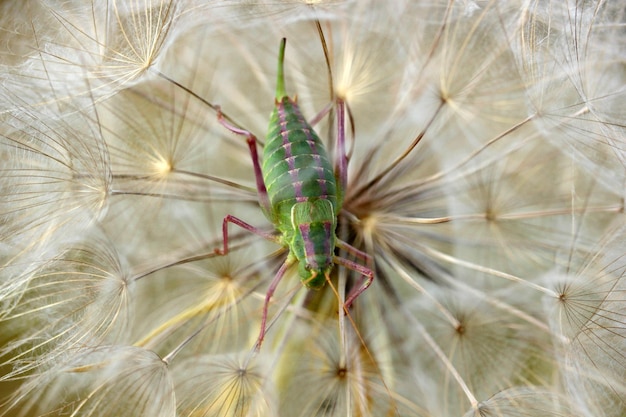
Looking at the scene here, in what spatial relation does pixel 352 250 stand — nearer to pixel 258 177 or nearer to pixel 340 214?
pixel 340 214

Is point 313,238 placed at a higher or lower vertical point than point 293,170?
lower

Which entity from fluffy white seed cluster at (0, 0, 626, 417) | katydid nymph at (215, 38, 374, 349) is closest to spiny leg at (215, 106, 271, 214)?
katydid nymph at (215, 38, 374, 349)

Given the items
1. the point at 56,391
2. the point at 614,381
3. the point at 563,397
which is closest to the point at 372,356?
the point at 563,397

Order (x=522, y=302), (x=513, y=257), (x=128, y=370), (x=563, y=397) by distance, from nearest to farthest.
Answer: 1. (x=128, y=370)
2. (x=563, y=397)
3. (x=522, y=302)
4. (x=513, y=257)

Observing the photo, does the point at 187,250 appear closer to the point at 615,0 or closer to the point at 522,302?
the point at 522,302

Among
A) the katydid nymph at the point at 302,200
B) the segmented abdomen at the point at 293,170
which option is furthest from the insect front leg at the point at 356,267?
the segmented abdomen at the point at 293,170

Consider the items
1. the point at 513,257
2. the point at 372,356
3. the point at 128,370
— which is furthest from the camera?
the point at 513,257

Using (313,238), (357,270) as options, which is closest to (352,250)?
(357,270)

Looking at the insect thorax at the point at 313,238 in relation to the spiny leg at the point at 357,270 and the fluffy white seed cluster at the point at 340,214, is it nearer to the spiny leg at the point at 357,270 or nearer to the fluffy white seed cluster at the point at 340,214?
the spiny leg at the point at 357,270
